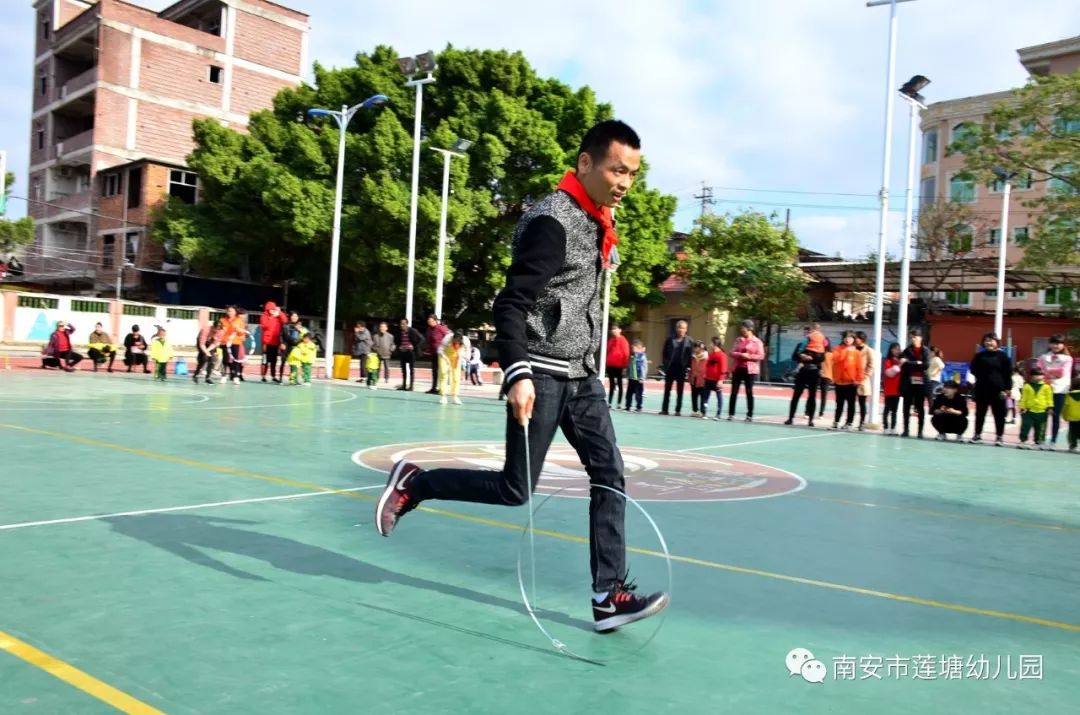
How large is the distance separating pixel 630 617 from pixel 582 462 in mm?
678

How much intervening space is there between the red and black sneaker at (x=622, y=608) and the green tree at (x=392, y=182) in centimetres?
3102

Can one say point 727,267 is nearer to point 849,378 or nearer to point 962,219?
point 962,219

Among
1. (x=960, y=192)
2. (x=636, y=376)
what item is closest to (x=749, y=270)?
(x=960, y=192)

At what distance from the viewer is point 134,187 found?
141 ft

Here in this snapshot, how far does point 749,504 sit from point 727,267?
33874 millimetres

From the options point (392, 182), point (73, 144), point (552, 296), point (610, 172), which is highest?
point (73, 144)

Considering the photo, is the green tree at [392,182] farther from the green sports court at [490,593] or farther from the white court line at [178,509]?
the white court line at [178,509]

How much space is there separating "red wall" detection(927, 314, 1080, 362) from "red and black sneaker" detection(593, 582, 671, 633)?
36.9 m

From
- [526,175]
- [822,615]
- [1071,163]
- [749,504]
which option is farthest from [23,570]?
[526,175]

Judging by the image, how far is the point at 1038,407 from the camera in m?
14.7

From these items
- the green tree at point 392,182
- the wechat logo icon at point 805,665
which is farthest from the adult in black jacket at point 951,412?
the green tree at point 392,182

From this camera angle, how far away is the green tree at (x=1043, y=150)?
21781mm

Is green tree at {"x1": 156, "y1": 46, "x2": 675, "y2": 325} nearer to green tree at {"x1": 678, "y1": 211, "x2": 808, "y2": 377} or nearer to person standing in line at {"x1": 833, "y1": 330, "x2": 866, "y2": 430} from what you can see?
green tree at {"x1": 678, "y1": 211, "x2": 808, "y2": 377}

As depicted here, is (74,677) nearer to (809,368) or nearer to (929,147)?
(809,368)
